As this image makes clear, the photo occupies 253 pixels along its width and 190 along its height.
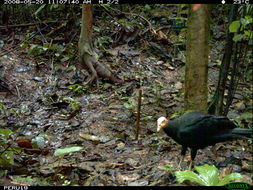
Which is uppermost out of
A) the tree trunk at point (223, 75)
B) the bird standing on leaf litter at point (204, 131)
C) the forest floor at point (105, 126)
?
the tree trunk at point (223, 75)

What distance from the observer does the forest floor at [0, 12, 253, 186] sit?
4109 mm

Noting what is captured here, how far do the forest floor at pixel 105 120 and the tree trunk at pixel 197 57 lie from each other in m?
0.70

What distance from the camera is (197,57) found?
168 inches

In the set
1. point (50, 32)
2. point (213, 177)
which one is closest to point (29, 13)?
point (50, 32)

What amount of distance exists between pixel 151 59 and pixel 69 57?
256 cm

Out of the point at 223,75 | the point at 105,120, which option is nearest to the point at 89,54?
the point at 105,120

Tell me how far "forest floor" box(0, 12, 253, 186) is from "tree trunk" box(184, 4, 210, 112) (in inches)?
27.5

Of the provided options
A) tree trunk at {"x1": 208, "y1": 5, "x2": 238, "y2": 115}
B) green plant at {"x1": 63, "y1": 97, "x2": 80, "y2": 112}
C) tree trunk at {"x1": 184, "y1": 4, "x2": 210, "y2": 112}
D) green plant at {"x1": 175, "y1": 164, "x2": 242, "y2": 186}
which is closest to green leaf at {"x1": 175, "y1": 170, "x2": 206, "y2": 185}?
green plant at {"x1": 175, "y1": 164, "x2": 242, "y2": 186}

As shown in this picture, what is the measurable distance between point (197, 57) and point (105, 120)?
2.84 metres

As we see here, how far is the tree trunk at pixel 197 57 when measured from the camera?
4.02 m

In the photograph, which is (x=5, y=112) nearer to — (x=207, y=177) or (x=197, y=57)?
(x=197, y=57)

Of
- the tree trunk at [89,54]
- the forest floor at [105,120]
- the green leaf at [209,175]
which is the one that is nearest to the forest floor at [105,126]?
the forest floor at [105,120]

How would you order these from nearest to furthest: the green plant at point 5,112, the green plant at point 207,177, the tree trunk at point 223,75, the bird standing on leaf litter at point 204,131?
the green plant at point 207,177 < the bird standing on leaf litter at point 204,131 < the tree trunk at point 223,75 < the green plant at point 5,112

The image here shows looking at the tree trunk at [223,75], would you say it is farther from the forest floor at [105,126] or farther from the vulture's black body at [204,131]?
the vulture's black body at [204,131]
